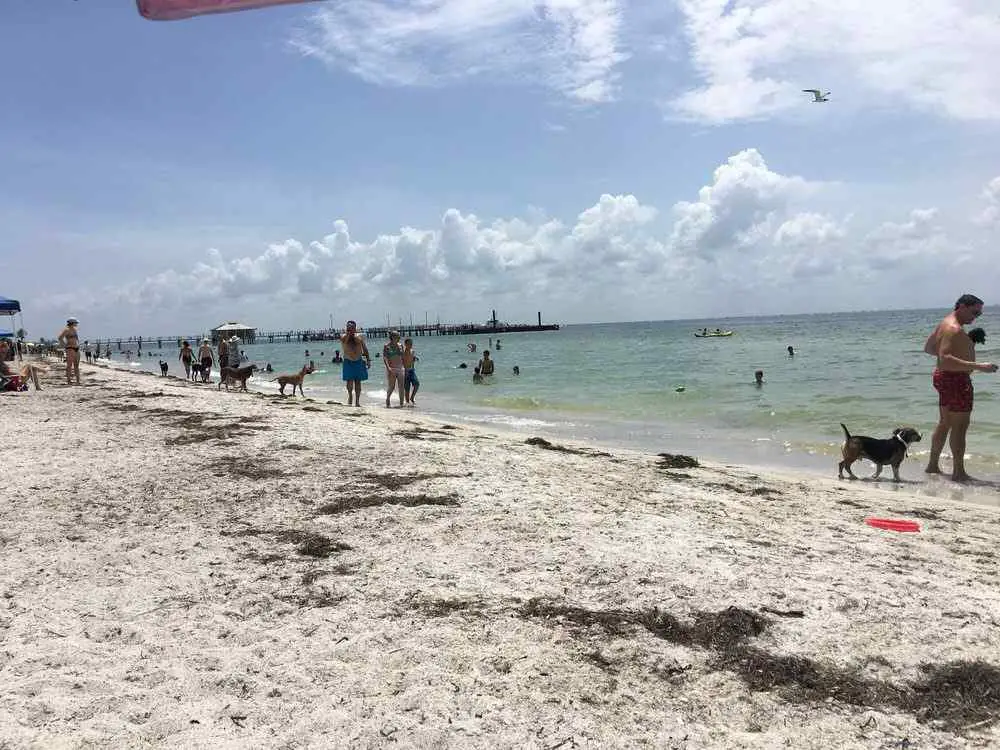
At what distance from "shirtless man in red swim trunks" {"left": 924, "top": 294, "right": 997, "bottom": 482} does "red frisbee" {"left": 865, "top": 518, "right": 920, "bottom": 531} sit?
2621 millimetres

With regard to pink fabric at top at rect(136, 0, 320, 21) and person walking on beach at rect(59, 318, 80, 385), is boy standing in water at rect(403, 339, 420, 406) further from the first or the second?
pink fabric at top at rect(136, 0, 320, 21)

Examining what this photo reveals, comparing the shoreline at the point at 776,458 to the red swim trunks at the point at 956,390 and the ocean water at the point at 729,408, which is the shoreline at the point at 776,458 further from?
the red swim trunks at the point at 956,390

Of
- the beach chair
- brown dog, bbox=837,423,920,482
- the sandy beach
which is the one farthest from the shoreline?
the beach chair

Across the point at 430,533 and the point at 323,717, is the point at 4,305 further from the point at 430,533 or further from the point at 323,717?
the point at 323,717

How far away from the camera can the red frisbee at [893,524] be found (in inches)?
183

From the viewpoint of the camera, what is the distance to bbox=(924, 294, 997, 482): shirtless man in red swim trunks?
6691 mm

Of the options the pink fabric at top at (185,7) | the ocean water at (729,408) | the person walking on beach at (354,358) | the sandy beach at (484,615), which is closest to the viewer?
the pink fabric at top at (185,7)

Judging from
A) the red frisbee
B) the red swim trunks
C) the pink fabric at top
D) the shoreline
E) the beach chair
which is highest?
the pink fabric at top

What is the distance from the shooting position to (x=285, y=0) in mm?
2217

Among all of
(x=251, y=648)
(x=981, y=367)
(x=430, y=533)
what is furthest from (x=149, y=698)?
(x=981, y=367)

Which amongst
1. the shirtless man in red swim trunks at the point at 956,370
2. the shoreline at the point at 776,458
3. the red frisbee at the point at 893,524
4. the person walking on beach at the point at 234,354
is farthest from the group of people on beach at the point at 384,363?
the red frisbee at the point at 893,524

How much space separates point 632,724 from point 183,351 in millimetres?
24936

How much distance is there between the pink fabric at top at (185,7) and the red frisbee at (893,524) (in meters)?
4.83

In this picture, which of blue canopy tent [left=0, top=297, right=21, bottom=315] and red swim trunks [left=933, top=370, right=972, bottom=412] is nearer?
red swim trunks [left=933, top=370, right=972, bottom=412]
